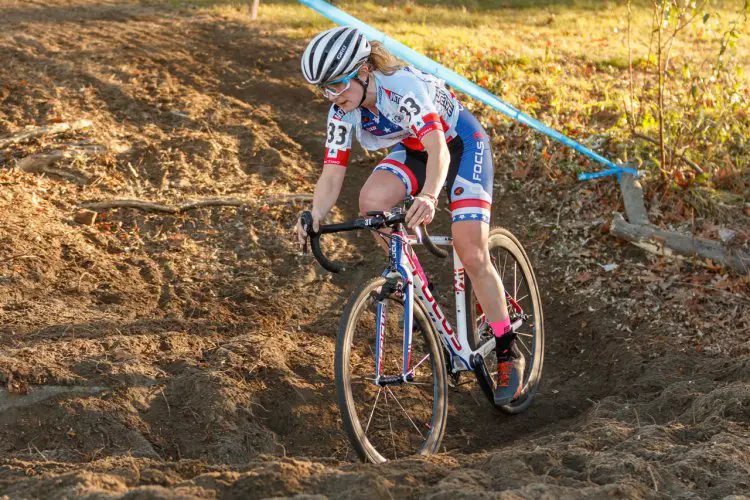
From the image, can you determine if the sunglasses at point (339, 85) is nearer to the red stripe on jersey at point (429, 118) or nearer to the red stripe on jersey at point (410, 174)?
the red stripe on jersey at point (429, 118)

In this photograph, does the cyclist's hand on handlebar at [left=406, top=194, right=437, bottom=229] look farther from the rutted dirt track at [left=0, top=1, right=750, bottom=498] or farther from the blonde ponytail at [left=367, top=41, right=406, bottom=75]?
the rutted dirt track at [left=0, top=1, right=750, bottom=498]

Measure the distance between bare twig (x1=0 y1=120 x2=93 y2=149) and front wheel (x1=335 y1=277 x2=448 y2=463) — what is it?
165 inches

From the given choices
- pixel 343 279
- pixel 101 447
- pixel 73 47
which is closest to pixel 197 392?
pixel 101 447

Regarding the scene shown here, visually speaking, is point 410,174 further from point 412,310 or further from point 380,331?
point 380,331

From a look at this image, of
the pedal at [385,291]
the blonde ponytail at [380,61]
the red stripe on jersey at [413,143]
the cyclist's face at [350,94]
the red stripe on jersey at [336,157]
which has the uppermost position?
the blonde ponytail at [380,61]

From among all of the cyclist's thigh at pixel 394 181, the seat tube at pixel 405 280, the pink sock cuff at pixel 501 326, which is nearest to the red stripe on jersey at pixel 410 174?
the cyclist's thigh at pixel 394 181

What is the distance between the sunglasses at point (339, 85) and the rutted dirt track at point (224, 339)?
5.96 ft

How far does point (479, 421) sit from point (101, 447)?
236 centimetres

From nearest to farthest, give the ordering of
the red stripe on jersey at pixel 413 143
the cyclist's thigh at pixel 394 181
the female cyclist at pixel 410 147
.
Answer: the female cyclist at pixel 410 147
the cyclist's thigh at pixel 394 181
the red stripe on jersey at pixel 413 143

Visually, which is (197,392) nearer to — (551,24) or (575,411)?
(575,411)

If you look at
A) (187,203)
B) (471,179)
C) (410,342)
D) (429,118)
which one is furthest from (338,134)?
(187,203)

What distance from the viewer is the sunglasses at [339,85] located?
14.6ft

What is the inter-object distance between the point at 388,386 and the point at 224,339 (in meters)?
1.41

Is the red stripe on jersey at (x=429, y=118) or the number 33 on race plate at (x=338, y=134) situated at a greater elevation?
the red stripe on jersey at (x=429, y=118)
